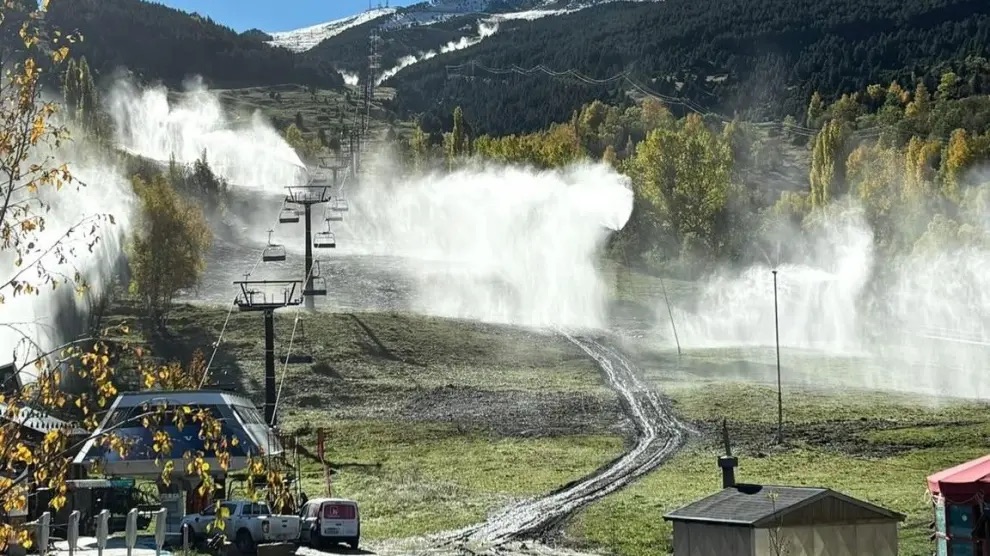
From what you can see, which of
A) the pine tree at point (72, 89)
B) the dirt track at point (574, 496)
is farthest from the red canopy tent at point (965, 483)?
the pine tree at point (72, 89)

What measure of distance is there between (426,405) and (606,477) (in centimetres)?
2427

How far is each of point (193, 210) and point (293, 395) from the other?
5979cm

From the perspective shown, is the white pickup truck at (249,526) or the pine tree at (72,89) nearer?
the white pickup truck at (249,526)

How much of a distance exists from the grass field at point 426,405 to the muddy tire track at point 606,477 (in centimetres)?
103

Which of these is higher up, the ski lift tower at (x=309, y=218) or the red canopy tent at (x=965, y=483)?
the ski lift tower at (x=309, y=218)

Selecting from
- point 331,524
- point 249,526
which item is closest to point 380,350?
Result: point 331,524

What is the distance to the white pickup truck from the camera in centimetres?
3841

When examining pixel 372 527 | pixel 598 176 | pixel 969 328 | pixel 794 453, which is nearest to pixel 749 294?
pixel 969 328

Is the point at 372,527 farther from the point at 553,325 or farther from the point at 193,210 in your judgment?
the point at 193,210

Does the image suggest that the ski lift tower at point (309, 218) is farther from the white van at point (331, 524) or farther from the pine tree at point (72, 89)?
the pine tree at point (72, 89)

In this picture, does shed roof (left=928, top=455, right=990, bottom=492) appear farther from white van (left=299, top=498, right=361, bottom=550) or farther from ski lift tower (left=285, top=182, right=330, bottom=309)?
ski lift tower (left=285, top=182, right=330, bottom=309)

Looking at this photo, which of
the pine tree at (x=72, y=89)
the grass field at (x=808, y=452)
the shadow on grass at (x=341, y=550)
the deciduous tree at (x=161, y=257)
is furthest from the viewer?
the pine tree at (x=72, y=89)

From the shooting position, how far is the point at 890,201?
150750 mm

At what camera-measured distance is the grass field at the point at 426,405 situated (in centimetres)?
5850
